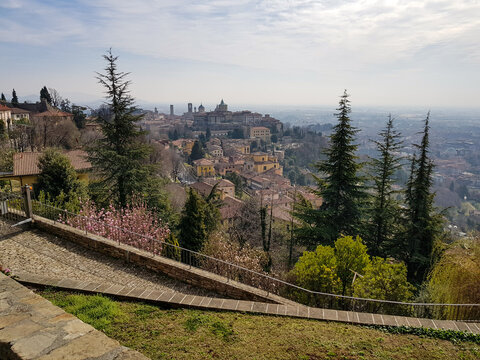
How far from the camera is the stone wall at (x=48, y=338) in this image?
2.45 meters

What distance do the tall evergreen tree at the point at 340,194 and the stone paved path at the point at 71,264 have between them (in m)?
8.89

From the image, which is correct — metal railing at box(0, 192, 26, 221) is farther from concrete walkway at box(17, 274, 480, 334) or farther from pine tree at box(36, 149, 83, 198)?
concrete walkway at box(17, 274, 480, 334)

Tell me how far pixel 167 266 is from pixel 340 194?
10371 mm

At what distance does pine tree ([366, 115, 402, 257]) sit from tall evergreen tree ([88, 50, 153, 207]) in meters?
11.7

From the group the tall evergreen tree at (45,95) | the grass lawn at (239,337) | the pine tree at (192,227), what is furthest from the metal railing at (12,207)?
the tall evergreen tree at (45,95)

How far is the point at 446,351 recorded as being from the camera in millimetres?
4445

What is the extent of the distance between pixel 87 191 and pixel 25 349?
14667 mm

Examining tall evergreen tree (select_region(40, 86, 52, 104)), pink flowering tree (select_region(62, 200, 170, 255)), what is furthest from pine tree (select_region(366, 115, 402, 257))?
tall evergreen tree (select_region(40, 86, 52, 104))

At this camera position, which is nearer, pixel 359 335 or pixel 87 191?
pixel 359 335

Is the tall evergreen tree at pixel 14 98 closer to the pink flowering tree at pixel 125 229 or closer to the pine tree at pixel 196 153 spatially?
the pine tree at pixel 196 153

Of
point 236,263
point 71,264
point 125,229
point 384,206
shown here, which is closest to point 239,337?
point 71,264

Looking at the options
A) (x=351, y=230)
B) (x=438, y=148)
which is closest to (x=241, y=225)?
(x=351, y=230)

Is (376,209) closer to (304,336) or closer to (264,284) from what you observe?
(264,284)

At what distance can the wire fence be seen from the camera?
22.4 feet
